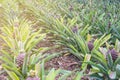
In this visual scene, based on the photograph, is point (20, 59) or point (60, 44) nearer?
point (20, 59)

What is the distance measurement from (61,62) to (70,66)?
15 cm

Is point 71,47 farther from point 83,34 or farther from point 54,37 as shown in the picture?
point 54,37

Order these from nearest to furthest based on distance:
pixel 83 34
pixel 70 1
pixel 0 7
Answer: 1. pixel 83 34
2. pixel 0 7
3. pixel 70 1

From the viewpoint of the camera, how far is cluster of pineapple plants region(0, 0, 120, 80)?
104 inches

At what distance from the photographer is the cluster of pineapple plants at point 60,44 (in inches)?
104

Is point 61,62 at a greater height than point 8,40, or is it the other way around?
point 8,40

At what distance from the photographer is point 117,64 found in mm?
2691

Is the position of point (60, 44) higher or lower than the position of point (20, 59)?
higher

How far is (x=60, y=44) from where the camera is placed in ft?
13.3

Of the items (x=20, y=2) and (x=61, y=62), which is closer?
(x=61, y=62)

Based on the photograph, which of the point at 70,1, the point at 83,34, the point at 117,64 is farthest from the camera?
the point at 70,1

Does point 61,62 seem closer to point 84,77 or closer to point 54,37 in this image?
point 84,77

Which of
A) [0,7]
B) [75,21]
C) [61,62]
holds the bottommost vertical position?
[61,62]

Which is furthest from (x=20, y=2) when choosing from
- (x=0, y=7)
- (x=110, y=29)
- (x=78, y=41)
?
(x=78, y=41)
